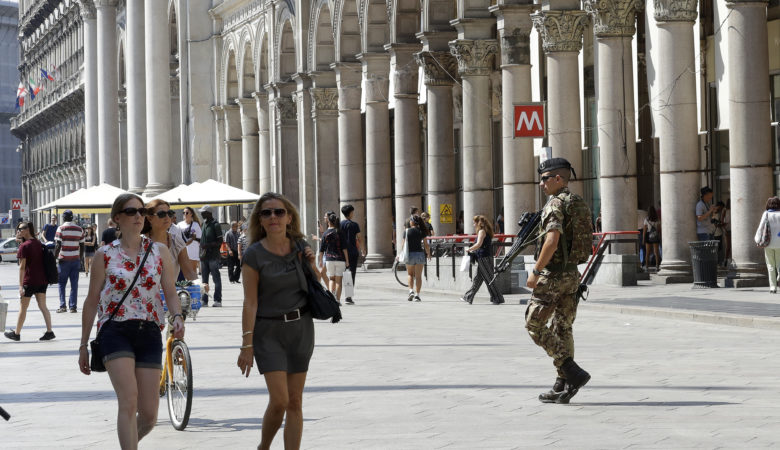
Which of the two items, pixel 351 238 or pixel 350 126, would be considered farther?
pixel 350 126

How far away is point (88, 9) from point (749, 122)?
5695cm

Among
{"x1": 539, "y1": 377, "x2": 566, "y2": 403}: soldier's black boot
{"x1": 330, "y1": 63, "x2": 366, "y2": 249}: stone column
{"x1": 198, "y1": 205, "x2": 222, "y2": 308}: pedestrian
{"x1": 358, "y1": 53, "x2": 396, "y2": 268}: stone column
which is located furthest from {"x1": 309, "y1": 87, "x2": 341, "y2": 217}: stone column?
{"x1": 539, "y1": 377, "x2": 566, "y2": 403}: soldier's black boot

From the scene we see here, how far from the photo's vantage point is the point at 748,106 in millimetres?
24375

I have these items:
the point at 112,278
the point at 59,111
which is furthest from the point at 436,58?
the point at 59,111

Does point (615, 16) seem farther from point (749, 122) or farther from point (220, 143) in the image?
point (220, 143)

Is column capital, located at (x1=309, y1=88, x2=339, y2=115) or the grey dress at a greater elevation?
column capital, located at (x1=309, y1=88, x2=339, y2=115)

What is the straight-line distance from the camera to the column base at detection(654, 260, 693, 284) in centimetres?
2673

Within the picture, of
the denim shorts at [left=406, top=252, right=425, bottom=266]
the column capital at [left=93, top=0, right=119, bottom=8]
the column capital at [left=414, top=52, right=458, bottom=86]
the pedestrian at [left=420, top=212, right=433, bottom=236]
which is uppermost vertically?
the column capital at [left=93, top=0, right=119, bottom=8]

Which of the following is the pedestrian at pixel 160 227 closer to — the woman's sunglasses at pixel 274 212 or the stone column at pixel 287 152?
the woman's sunglasses at pixel 274 212

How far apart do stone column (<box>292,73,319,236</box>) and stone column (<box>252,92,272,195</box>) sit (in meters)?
5.11

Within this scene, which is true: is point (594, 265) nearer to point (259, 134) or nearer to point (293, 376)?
point (293, 376)

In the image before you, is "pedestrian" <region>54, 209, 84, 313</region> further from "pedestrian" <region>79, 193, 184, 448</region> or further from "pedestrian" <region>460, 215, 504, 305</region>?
"pedestrian" <region>79, 193, 184, 448</region>

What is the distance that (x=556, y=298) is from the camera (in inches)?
444

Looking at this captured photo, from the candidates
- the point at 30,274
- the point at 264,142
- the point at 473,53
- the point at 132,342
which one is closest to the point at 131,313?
the point at 132,342
